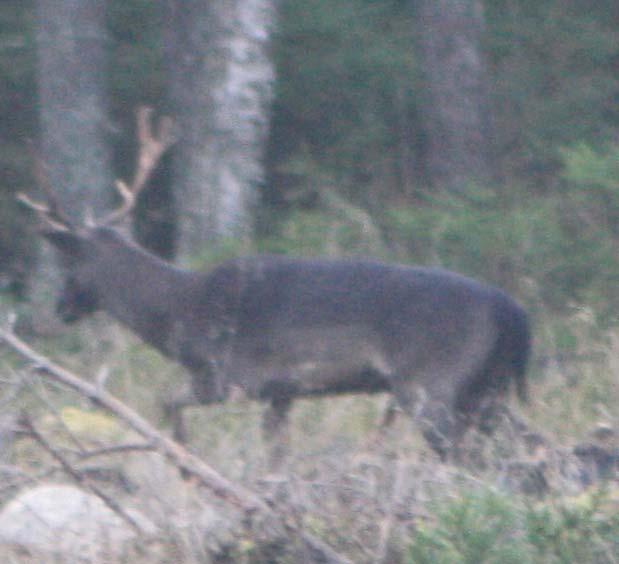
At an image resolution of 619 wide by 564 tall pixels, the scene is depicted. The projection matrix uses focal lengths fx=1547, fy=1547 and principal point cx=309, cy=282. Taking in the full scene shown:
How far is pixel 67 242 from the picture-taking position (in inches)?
322

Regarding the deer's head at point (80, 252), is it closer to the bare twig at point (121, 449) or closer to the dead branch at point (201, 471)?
the dead branch at point (201, 471)

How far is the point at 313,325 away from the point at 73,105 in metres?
5.29

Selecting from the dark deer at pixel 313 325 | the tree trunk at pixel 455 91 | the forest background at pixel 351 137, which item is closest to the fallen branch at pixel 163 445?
the dark deer at pixel 313 325

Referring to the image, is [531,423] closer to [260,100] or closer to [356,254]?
[356,254]

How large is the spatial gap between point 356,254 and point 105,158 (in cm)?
243

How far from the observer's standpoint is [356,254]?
1102 centimetres

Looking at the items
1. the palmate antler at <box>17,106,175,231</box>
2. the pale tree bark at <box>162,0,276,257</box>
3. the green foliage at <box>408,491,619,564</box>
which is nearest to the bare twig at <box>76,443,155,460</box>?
the green foliage at <box>408,491,619,564</box>

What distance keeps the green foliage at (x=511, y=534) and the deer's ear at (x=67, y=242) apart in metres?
3.79

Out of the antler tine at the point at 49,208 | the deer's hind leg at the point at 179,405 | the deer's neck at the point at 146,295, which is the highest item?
the antler tine at the point at 49,208

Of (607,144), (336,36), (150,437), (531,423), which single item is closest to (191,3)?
(336,36)

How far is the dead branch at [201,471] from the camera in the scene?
5.03 metres

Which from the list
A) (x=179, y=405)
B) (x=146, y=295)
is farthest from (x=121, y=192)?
(x=179, y=405)

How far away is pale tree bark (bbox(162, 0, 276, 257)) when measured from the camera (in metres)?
11.5

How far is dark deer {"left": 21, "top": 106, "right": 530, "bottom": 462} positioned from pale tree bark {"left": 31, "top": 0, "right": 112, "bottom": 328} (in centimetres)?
384
